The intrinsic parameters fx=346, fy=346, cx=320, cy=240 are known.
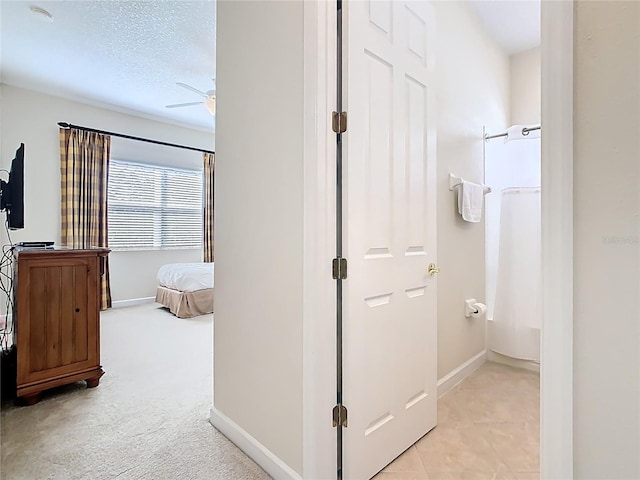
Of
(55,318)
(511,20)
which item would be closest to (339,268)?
(55,318)

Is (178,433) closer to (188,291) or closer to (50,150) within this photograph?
(188,291)

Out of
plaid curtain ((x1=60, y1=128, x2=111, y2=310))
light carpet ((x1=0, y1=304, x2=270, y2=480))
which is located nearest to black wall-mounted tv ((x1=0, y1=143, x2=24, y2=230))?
light carpet ((x1=0, y1=304, x2=270, y2=480))

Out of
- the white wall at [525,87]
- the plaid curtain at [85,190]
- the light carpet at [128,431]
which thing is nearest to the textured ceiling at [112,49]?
the plaid curtain at [85,190]

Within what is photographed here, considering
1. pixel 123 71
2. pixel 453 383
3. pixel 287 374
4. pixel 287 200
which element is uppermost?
pixel 123 71

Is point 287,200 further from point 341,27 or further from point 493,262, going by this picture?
point 493,262

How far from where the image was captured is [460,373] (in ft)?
8.49

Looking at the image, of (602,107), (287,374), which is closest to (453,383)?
(287,374)

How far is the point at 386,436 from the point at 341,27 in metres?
1.80

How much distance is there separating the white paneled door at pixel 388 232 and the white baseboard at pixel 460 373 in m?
0.49

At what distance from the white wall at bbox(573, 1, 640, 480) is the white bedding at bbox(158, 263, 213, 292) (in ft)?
14.3

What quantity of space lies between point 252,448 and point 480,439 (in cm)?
120

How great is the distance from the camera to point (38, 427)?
1883mm

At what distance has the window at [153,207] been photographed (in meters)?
5.18

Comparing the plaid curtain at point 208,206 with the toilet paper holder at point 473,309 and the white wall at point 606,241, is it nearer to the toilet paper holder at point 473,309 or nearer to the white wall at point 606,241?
the toilet paper holder at point 473,309
